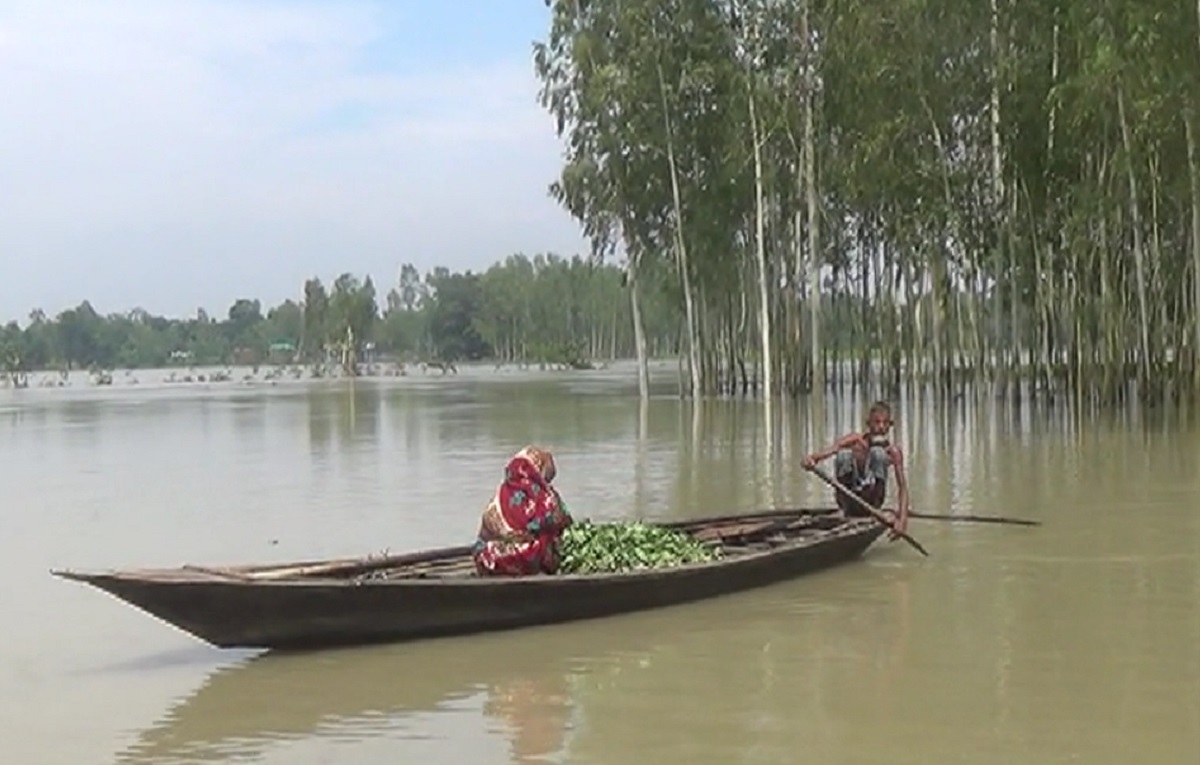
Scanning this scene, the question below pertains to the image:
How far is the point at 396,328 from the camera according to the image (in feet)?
398

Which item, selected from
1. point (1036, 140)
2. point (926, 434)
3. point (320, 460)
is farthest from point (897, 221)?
point (320, 460)

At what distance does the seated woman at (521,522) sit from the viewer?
8.27 metres

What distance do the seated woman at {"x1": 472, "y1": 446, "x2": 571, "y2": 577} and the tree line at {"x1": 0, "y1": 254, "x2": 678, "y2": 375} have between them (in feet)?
233

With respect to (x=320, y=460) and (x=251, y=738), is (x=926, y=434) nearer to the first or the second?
(x=320, y=460)

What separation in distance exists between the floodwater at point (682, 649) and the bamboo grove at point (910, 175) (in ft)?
21.8

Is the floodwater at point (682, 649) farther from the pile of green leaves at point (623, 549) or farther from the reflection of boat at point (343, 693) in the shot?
the pile of green leaves at point (623, 549)

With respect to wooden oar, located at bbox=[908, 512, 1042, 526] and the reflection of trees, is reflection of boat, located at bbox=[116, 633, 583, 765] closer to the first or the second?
wooden oar, located at bbox=[908, 512, 1042, 526]

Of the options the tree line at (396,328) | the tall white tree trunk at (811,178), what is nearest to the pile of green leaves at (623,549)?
the tall white tree trunk at (811,178)

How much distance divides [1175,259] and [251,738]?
24946 millimetres

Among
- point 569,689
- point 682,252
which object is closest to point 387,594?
point 569,689

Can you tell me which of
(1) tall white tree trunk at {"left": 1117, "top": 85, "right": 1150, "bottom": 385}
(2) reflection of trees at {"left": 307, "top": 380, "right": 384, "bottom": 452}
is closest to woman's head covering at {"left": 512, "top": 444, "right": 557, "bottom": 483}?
(2) reflection of trees at {"left": 307, "top": 380, "right": 384, "bottom": 452}

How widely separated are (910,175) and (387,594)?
71.3 ft

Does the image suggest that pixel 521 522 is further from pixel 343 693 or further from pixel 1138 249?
pixel 1138 249

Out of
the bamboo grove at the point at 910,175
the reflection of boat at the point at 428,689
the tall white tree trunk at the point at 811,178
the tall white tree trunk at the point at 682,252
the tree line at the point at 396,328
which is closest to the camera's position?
the reflection of boat at the point at 428,689
